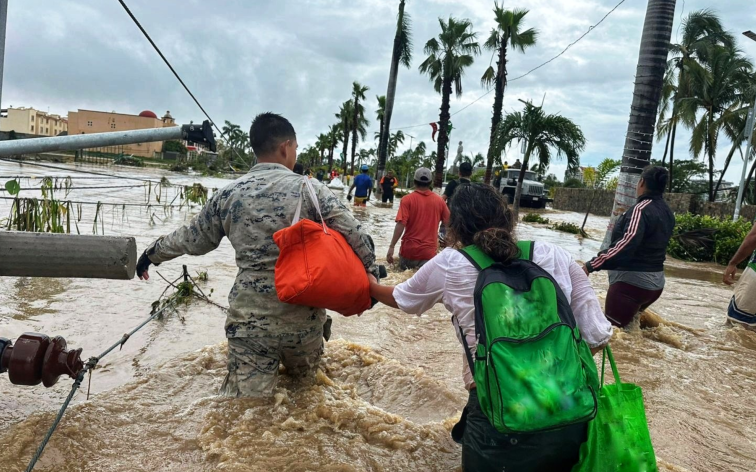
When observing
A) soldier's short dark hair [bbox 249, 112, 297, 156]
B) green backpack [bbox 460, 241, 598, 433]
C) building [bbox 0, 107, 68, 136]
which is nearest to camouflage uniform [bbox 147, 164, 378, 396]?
soldier's short dark hair [bbox 249, 112, 297, 156]

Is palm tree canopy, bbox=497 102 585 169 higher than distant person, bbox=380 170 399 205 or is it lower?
higher

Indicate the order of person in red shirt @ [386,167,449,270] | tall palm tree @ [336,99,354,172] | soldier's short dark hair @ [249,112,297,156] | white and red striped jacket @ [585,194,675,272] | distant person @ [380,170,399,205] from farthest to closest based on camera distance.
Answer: tall palm tree @ [336,99,354,172]
distant person @ [380,170,399,205]
person in red shirt @ [386,167,449,270]
white and red striped jacket @ [585,194,675,272]
soldier's short dark hair @ [249,112,297,156]

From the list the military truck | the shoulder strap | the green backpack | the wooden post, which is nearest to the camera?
the green backpack

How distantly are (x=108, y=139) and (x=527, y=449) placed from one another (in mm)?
2765

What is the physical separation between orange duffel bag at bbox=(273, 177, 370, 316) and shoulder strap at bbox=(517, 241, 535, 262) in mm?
907

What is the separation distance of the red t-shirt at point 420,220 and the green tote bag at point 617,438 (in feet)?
14.8

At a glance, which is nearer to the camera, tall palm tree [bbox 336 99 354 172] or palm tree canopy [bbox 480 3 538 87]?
palm tree canopy [bbox 480 3 538 87]

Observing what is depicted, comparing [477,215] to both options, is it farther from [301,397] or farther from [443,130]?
[443,130]

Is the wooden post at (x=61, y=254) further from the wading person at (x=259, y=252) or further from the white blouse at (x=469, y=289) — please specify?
the white blouse at (x=469, y=289)

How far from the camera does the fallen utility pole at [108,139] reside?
2.88 meters

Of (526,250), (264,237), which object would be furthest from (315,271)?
(526,250)

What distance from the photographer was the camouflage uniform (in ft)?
9.48

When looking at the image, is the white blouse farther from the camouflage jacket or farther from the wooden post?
the wooden post

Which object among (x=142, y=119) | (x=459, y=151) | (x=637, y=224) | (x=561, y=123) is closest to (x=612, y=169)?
(x=561, y=123)
